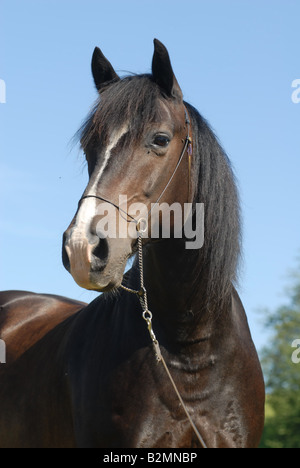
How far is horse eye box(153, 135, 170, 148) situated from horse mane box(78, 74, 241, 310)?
0.11 meters

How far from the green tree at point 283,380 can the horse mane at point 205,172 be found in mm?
35249

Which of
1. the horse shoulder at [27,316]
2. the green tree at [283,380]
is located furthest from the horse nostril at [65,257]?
the green tree at [283,380]

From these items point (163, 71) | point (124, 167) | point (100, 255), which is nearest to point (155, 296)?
point (100, 255)

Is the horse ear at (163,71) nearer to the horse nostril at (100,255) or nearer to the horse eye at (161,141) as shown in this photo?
the horse eye at (161,141)

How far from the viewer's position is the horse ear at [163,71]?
3.95 meters

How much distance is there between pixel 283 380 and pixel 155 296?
40028 mm

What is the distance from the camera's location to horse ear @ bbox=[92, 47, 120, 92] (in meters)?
4.37

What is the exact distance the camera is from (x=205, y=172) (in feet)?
13.3

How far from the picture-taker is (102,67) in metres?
4.38

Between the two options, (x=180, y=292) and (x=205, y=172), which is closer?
(x=180, y=292)

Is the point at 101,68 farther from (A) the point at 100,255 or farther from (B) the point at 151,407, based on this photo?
(B) the point at 151,407

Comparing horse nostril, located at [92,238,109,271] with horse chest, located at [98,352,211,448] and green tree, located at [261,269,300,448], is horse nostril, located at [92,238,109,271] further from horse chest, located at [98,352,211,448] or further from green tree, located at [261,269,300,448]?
green tree, located at [261,269,300,448]

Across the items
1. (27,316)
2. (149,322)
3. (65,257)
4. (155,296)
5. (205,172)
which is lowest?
(27,316)

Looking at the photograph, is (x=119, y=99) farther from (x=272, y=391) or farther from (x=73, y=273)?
(x=272, y=391)
